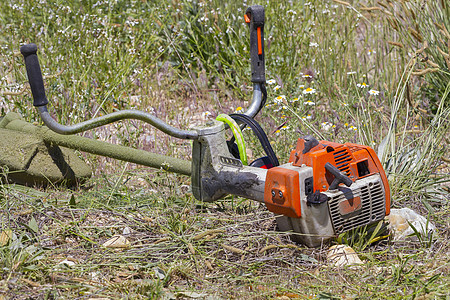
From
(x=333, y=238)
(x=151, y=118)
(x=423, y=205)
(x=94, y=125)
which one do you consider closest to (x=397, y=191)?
(x=423, y=205)

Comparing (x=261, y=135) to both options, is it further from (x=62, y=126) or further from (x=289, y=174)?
(x=62, y=126)

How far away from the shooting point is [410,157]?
328 centimetres

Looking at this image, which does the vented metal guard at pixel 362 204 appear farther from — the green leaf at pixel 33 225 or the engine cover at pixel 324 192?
the green leaf at pixel 33 225

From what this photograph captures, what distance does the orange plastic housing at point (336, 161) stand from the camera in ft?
8.15

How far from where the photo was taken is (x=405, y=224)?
9.22 feet

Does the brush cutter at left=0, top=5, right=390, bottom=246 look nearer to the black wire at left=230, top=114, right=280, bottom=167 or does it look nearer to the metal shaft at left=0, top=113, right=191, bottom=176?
the black wire at left=230, top=114, right=280, bottom=167

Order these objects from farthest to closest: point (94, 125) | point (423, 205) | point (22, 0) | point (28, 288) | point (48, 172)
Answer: point (22, 0) → point (48, 172) → point (423, 205) → point (94, 125) → point (28, 288)

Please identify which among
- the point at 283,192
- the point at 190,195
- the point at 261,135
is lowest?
the point at 190,195

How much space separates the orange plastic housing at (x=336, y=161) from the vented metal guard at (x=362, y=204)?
4 cm

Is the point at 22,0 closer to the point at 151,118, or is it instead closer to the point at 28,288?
the point at 151,118

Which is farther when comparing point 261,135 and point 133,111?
point 133,111

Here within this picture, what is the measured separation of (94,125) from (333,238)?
120 centimetres

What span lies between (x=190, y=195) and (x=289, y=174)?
3.06ft

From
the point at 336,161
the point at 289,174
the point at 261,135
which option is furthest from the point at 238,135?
the point at 336,161
